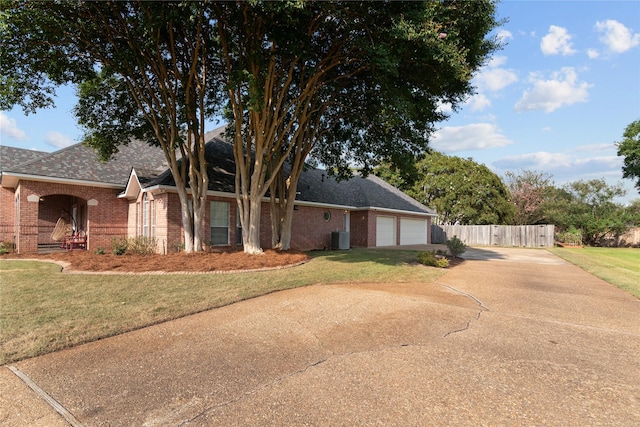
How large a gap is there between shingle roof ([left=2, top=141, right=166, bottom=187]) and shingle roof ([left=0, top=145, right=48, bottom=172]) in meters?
0.18

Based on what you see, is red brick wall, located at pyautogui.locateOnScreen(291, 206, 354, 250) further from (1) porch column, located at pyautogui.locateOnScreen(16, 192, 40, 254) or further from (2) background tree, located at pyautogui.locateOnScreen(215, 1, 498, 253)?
(1) porch column, located at pyautogui.locateOnScreen(16, 192, 40, 254)

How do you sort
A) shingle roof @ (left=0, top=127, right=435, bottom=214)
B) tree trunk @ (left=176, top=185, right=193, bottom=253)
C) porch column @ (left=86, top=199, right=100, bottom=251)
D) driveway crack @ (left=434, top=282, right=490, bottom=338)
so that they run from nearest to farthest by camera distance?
driveway crack @ (left=434, top=282, right=490, bottom=338), tree trunk @ (left=176, top=185, right=193, bottom=253), shingle roof @ (left=0, top=127, right=435, bottom=214), porch column @ (left=86, top=199, right=100, bottom=251)

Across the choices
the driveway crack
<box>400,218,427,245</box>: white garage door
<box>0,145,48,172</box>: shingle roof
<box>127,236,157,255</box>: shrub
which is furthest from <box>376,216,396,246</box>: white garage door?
<box>0,145,48,172</box>: shingle roof

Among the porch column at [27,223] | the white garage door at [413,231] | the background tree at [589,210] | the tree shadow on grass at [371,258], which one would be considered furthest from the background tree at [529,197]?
the porch column at [27,223]

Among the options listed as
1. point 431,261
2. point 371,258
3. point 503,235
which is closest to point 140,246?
point 371,258

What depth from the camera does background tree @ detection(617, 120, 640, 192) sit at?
3397cm

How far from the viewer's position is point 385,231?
80.6ft

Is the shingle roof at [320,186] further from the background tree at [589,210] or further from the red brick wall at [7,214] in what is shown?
the background tree at [589,210]

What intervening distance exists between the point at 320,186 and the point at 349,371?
1878cm

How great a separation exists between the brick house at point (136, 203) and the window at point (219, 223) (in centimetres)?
4

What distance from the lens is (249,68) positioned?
1173 centimetres

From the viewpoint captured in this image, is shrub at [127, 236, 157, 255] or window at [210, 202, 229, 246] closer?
shrub at [127, 236, 157, 255]

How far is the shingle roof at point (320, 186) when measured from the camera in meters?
15.9

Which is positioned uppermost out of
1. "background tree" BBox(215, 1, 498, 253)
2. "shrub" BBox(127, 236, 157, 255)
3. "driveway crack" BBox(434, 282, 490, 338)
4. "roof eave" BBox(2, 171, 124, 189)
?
"background tree" BBox(215, 1, 498, 253)
